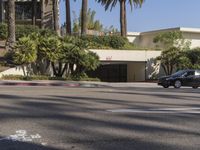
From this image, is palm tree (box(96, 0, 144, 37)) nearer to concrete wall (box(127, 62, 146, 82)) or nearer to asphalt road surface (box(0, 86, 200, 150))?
concrete wall (box(127, 62, 146, 82))

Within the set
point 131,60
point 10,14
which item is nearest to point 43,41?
point 10,14

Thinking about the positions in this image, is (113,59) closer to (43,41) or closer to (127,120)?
(43,41)

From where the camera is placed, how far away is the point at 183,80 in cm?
3531

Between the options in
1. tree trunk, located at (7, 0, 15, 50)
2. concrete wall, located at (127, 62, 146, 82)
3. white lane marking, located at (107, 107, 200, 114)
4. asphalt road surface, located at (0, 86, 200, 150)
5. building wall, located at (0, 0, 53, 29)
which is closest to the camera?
asphalt road surface, located at (0, 86, 200, 150)

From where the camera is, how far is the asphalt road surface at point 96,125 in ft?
28.0

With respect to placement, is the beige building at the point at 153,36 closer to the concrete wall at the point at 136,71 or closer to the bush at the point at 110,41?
the concrete wall at the point at 136,71

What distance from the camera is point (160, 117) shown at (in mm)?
11891

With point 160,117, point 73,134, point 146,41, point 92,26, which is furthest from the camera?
point 92,26

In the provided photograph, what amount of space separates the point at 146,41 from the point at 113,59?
17437 millimetres

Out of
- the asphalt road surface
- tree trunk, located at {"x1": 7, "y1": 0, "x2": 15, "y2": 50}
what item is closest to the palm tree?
tree trunk, located at {"x1": 7, "y1": 0, "x2": 15, "y2": 50}

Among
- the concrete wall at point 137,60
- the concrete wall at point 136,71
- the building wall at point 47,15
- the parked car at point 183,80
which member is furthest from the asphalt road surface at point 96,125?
the building wall at point 47,15

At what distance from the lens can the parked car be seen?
35.1m

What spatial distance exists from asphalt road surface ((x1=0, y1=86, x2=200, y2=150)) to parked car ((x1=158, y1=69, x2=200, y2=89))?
1999 cm

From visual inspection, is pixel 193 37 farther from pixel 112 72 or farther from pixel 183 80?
pixel 183 80
